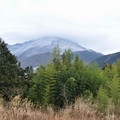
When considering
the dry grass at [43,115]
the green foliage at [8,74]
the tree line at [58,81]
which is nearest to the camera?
the dry grass at [43,115]

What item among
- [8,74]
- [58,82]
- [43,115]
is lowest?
[43,115]

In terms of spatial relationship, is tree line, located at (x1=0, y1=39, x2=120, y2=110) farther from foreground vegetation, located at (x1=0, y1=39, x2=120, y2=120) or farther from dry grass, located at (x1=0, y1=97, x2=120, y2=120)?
dry grass, located at (x1=0, y1=97, x2=120, y2=120)

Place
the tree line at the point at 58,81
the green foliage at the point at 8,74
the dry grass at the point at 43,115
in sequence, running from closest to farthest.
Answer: the dry grass at the point at 43,115 < the tree line at the point at 58,81 < the green foliage at the point at 8,74

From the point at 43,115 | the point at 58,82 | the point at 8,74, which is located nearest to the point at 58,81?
the point at 58,82

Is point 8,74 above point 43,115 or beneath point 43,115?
above

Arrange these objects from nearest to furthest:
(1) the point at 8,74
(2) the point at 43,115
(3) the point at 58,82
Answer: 1. (2) the point at 43,115
2. (3) the point at 58,82
3. (1) the point at 8,74

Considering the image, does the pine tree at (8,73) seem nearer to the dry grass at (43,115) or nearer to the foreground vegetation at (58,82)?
the foreground vegetation at (58,82)

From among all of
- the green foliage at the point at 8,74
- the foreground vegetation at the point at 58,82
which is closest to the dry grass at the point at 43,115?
the foreground vegetation at the point at 58,82

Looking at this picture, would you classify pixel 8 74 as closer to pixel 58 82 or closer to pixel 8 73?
pixel 8 73

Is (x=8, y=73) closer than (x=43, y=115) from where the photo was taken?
No

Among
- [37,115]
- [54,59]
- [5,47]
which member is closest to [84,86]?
[54,59]

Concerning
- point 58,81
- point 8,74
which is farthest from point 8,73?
point 58,81

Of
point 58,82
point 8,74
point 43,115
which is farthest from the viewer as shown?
point 8,74

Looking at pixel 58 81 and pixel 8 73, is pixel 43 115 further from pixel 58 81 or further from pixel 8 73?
pixel 8 73
